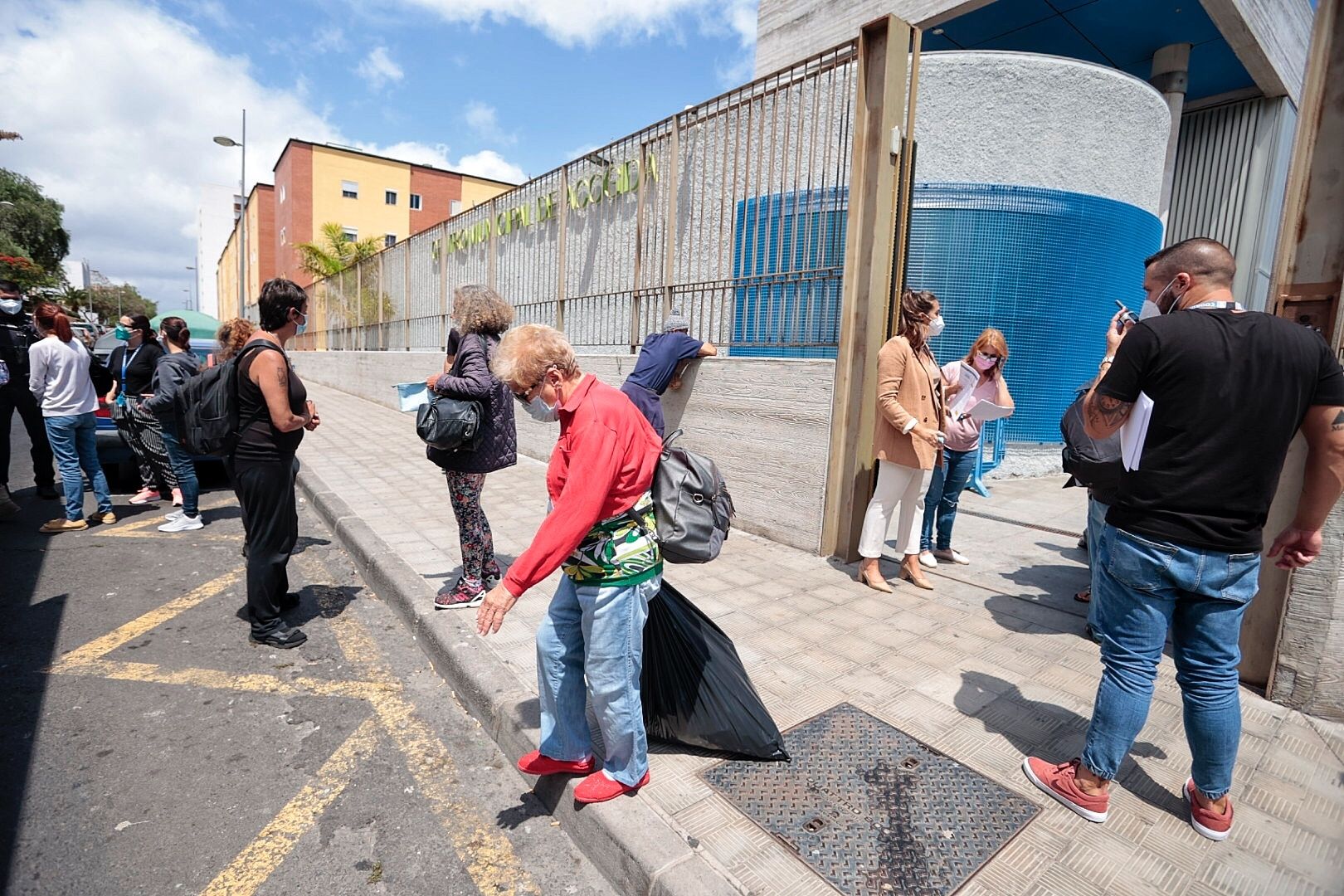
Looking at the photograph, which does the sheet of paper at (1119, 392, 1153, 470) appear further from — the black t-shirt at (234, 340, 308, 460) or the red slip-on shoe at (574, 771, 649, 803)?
the black t-shirt at (234, 340, 308, 460)

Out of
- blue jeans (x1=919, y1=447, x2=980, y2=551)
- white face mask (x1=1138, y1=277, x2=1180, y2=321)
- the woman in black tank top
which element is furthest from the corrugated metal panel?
the woman in black tank top

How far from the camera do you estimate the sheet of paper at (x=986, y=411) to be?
5121 millimetres

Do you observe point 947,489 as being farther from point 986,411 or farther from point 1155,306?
point 1155,306

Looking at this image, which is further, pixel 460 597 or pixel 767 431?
pixel 767 431

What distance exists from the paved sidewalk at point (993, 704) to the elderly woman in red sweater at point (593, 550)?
0.40m

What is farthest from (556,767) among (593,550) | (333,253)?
(333,253)

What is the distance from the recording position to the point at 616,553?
2279mm

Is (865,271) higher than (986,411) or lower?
higher

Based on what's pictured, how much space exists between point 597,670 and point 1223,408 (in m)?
2.14

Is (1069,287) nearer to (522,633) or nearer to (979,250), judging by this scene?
(979,250)

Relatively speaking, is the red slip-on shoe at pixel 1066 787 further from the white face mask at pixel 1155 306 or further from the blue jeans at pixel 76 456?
the blue jeans at pixel 76 456

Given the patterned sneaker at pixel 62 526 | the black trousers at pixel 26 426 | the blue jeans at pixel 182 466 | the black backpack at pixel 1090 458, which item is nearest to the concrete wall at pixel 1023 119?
the black backpack at pixel 1090 458

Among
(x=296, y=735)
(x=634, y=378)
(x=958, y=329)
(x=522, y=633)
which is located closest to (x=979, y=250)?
(x=958, y=329)

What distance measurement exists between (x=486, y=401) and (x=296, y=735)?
190cm
